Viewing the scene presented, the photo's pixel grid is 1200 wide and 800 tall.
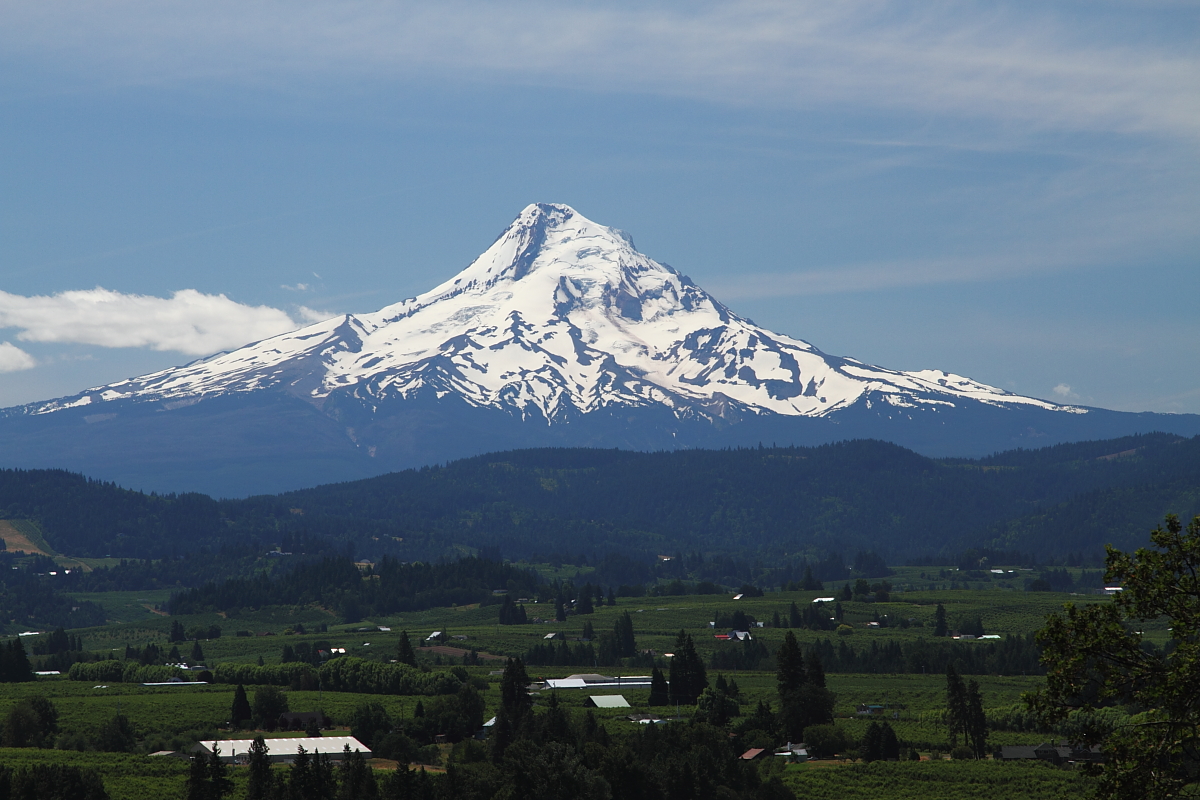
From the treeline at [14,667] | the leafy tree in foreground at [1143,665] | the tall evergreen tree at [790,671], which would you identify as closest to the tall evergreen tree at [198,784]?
the tall evergreen tree at [790,671]

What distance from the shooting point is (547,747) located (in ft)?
313

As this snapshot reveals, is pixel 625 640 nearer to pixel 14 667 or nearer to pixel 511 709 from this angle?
pixel 511 709

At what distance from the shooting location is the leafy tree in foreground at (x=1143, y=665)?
3005cm

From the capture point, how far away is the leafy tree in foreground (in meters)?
30.0

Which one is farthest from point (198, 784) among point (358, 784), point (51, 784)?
point (358, 784)

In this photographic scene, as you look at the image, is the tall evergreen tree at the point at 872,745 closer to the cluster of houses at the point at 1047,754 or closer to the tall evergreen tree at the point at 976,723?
the tall evergreen tree at the point at 976,723

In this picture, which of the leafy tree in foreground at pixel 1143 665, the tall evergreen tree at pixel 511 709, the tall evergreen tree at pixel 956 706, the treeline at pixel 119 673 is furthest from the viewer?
the treeline at pixel 119 673

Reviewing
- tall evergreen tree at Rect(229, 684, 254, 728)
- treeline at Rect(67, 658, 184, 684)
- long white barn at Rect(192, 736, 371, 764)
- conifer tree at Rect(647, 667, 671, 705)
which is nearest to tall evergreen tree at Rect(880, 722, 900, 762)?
conifer tree at Rect(647, 667, 671, 705)

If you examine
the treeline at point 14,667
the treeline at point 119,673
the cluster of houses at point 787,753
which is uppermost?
the treeline at point 14,667

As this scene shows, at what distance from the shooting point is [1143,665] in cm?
3098

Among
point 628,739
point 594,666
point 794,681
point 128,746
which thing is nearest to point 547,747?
point 628,739

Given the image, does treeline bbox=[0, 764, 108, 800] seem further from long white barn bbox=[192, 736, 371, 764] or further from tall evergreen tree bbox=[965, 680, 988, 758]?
tall evergreen tree bbox=[965, 680, 988, 758]

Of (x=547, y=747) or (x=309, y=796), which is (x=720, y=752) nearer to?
(x=547, y=747)

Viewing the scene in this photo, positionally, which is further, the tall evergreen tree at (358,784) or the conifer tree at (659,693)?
the conifer tree at (659,693)
